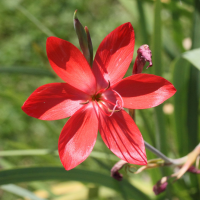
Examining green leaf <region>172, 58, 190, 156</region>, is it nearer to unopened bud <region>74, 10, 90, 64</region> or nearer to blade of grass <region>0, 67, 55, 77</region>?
unopened bud <region>74, 10, 90, 64</region>

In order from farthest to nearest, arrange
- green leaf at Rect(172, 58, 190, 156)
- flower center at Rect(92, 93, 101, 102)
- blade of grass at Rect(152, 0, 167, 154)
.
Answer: green leaf at Rect(172, 58, 190, 156)
blade of grass at Rect(152, 0, 167, 154)
flower center at Rect(92, 93, 101, 102)

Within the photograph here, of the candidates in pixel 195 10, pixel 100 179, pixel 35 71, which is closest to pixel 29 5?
pixel 35 71

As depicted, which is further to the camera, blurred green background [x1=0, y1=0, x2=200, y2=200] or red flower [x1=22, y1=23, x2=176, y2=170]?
blurred green background [x1=0, y1=0, x2=200, y2=200]

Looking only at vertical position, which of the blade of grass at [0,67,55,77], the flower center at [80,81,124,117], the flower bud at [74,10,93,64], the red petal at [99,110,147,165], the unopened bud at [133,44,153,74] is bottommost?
the red petal at [99,110,147,165]

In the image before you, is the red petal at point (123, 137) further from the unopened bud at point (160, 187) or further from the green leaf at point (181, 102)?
the green leaf at point (181, 102)

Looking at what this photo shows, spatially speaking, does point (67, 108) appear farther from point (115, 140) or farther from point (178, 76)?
point (178, 76)

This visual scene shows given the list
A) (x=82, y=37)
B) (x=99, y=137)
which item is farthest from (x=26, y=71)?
(x=82, y=37)

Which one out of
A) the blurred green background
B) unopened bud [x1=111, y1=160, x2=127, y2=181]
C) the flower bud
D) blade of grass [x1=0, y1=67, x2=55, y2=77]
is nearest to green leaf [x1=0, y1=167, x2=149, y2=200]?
the blurred green background
